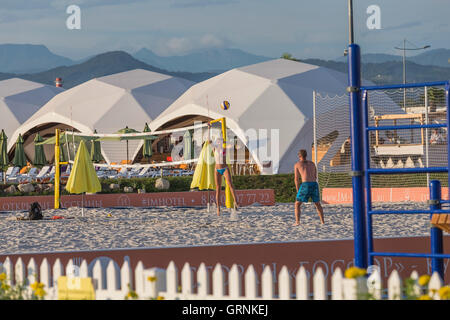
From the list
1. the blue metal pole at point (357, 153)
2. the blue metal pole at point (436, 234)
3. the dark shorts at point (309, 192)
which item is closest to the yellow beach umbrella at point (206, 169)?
the dark shorts at point (309, 192)

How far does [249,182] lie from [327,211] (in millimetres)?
5614

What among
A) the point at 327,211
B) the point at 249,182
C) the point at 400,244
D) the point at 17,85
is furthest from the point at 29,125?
the point at 400,244

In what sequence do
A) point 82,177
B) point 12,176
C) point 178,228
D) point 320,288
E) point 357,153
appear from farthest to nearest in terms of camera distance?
point 12,176, point 82,177, point 178,228, point 357,153, point 320,288

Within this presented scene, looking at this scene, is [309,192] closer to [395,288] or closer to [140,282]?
[140,282]

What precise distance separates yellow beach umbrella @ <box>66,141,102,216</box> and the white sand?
24.8 inches

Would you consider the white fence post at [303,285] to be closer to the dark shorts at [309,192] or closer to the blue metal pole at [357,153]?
the blue metal pole at [357,153]

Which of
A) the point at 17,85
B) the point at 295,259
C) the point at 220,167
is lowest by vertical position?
the point at 295,259

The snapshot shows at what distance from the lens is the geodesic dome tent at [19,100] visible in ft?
135

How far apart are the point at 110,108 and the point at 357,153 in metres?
31.6

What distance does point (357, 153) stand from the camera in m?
5.70

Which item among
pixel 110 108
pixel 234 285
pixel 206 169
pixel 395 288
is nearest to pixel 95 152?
pixel 110 108

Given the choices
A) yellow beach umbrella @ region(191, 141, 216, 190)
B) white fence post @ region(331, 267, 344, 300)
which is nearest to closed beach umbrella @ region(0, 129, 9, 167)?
yellow beach umbrella @ region(191, 141, 216, 190)

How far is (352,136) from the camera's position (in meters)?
5.77
